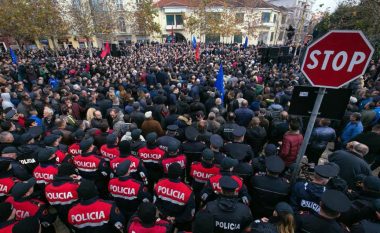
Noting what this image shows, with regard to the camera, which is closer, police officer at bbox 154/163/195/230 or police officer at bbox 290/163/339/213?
police officer at bbox 290/163/339/213

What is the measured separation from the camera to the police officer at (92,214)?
8.71ft

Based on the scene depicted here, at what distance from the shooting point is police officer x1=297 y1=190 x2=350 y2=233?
2.28 metres

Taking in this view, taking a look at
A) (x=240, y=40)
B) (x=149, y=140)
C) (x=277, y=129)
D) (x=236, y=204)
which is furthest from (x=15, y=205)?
(x=240, y=40)

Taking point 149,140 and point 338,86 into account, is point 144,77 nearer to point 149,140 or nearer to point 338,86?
point 149,140

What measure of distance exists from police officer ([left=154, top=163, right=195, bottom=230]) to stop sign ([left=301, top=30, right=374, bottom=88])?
6.91 feet

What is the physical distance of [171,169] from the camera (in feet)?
9.68

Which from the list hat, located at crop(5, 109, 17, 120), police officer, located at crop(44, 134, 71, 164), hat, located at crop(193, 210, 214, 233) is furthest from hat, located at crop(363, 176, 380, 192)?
hat, located at crop(5, 109, 17, 120)

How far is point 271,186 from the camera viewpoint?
314cm

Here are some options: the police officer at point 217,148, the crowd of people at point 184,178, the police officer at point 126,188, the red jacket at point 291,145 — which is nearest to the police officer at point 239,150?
the crowd of people at point 184,178

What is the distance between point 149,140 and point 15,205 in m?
2.14

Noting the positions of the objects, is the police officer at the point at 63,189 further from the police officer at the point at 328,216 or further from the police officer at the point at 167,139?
the police officer at the point at 328,216

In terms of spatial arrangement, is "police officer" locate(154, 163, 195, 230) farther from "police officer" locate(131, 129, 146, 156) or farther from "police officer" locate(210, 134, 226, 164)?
"police officer" locate(131, 129, 146, 156)

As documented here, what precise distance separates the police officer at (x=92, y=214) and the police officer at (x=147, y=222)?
17.6 inches

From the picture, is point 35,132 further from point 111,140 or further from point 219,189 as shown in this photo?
point 219,189
